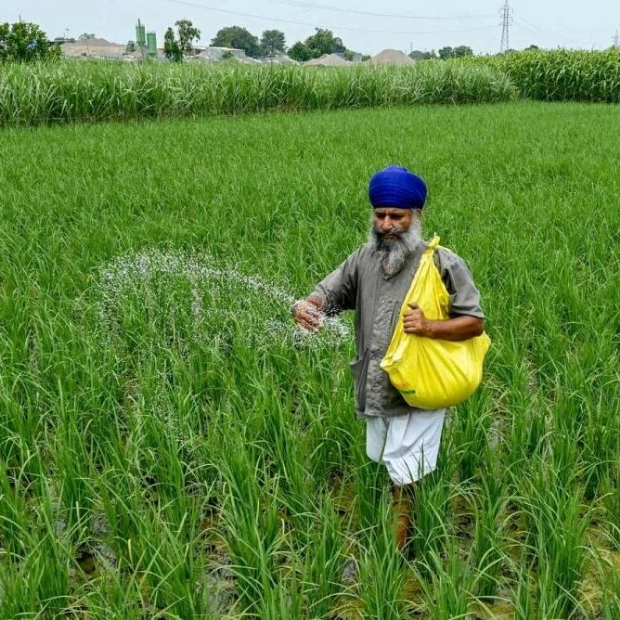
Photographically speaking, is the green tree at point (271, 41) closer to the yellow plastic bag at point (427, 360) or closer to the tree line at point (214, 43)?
the tree line at point (214, 43)

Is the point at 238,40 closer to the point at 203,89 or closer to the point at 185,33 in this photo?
the point at 185,33

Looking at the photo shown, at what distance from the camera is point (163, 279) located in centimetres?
334

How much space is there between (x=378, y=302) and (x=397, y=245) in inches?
5.9

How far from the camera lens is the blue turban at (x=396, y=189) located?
4.99 feet

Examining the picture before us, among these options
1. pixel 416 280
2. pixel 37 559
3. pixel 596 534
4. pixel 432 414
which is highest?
pixel 416 280

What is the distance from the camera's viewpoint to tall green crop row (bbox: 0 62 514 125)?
9.41 meters

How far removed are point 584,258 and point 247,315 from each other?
2.00 m

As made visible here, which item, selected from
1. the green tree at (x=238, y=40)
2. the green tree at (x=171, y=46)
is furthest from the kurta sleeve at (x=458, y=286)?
the green tree at (x=238, y=40)

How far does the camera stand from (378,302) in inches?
64.9

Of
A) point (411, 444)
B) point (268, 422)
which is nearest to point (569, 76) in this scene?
point (268, 422)

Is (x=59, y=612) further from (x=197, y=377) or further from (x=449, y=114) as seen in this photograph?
(x=449, y=114)

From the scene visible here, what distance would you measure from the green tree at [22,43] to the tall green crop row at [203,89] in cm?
387

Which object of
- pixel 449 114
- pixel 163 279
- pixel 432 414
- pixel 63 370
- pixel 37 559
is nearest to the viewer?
pixel 37 559

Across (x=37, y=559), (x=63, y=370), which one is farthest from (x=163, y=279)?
(x=37, y=559)
